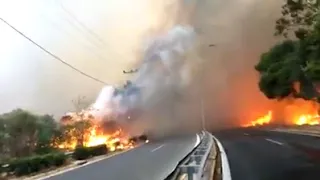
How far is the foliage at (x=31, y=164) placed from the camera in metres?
29.2

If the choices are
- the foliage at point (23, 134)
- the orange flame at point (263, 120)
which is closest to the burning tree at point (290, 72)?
the orange flame at point (263, 120)

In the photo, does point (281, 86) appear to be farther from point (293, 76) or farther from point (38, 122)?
point (38, 122)

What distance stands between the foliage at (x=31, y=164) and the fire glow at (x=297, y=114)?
57.9 metres

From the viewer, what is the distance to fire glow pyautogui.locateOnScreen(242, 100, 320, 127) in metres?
87.6

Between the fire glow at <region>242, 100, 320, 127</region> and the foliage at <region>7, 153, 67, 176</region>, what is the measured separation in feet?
190

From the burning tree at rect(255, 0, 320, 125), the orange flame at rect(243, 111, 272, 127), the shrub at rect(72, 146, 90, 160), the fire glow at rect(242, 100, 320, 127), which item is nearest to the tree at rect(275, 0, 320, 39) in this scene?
the burning tree at rect(255, 0, 320, 125)

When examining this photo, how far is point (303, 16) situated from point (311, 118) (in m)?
54.2

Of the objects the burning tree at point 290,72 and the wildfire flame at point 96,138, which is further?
the wildfire flame at point 96,138

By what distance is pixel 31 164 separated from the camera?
30453 mm

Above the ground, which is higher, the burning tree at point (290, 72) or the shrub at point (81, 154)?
the burning tree at point (290, 72)

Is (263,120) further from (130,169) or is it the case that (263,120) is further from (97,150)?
(130,169)

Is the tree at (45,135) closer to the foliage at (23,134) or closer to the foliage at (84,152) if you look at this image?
the foliage at (23,134)

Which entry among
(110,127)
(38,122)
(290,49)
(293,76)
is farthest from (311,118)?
(38,122)

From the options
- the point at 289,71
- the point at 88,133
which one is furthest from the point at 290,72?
the point at 88,133
